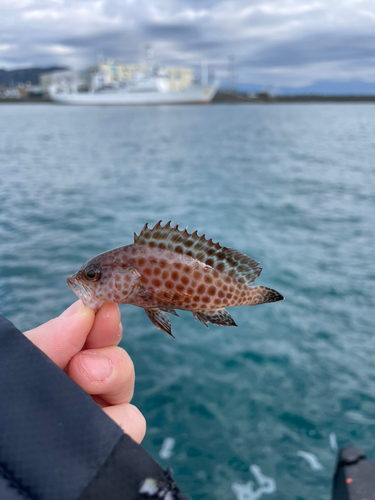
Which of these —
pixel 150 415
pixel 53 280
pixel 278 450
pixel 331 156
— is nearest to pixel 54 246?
pixel 53 280

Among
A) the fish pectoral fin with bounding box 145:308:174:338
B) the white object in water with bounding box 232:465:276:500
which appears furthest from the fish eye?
the white object in water with bounding box 232:465:276:500

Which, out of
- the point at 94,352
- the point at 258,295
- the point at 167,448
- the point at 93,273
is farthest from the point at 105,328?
the point at 167,448

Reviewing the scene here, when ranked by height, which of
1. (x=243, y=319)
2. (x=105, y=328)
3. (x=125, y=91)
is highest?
(x=125, y=91)

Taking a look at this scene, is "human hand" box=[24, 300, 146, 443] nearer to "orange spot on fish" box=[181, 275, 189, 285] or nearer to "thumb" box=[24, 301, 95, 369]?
"thumb" box=[24, 301, 95, 369]

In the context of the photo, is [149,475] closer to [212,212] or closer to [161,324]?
[161,324]

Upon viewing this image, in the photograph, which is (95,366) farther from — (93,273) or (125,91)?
(125,91)
